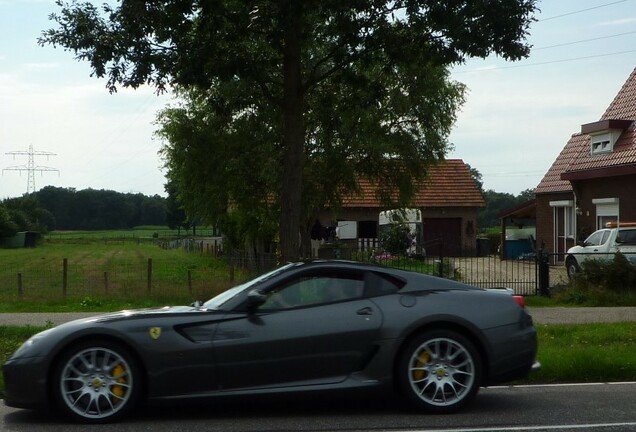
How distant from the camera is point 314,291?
7996 millimetres

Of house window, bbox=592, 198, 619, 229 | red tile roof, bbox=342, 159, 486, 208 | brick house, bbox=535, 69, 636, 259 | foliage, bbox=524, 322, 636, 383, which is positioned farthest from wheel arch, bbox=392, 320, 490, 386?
red tile roof, bbox=342, 159, 486, 208

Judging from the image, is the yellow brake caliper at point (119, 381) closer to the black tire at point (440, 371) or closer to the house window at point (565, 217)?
the black tire at point (440, 371)

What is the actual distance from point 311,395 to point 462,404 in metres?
1.28

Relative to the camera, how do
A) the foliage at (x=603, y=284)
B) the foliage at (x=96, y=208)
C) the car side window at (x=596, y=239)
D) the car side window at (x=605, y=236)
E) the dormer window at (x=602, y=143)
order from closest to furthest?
the foliage at (x=603, y=284), the car side window at (x=605, y=236), the car side window at (x=596, y=239), the dormer window at (x=602, y=143), the foliage at (x=96, y=208)

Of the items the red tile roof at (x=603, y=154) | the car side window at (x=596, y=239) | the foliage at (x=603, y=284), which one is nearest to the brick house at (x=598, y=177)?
the red tile roof at (x=603, y=154)

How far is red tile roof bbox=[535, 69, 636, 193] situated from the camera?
2914 centimetres

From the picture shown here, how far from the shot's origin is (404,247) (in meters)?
27.7

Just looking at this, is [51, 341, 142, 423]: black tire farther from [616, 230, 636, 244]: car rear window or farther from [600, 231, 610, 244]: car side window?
[600, 231, 610, 244]: car side window

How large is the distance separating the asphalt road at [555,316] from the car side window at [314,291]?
23.6 ft

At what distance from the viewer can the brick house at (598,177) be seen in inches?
1140

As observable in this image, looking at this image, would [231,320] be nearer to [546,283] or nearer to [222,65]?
[222,65]

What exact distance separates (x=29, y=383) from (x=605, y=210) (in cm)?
2582

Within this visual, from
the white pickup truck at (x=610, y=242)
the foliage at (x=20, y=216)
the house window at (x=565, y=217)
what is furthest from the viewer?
the foliage at (x=20, y=216)

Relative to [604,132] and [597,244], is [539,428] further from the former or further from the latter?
[604,132]
